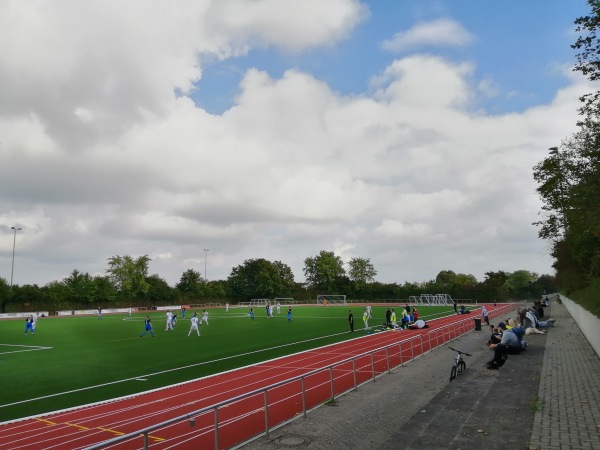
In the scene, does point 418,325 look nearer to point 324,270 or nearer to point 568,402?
point 568,402

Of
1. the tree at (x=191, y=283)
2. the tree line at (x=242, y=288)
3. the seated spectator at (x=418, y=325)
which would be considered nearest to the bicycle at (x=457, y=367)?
the seated spectator at (x=418, y=325)

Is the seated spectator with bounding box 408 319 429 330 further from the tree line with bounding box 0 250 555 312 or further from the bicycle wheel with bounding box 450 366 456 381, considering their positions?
the tree line with bounding box 0 250 555 312

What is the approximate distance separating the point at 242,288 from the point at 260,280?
5591 mm

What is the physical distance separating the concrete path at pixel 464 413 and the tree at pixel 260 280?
100462 millimetres

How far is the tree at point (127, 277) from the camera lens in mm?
102125

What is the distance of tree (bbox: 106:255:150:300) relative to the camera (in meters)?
102

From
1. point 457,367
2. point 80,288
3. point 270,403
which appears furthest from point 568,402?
point 80,288

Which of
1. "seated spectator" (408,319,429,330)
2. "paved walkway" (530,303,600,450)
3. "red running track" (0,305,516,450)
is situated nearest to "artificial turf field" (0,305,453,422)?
"red running track" (0,305,516,450)

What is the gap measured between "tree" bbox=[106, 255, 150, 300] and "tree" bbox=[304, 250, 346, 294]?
160 feet

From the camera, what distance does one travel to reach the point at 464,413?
9773mm

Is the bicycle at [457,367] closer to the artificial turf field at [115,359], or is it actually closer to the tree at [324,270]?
the artificial turf field at [115,359]

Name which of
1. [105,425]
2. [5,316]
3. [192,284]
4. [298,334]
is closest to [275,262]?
[192,284]

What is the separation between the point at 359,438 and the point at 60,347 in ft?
84.4

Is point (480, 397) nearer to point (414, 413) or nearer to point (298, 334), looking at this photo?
point (414, 413)
